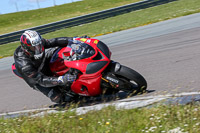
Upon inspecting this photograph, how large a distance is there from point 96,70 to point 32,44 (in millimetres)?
1207

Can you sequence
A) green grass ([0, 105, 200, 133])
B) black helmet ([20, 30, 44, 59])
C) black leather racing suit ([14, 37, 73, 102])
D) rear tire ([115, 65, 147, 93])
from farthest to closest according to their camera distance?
black leather racing suit ([14, 37, 73, 102])
black helmet ([20, 30, 44, 59])
rear tire ([115, 65, 147, 93])
green grass ([0, 105, 200, 133])

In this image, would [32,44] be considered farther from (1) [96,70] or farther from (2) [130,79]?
(2) [130,79]

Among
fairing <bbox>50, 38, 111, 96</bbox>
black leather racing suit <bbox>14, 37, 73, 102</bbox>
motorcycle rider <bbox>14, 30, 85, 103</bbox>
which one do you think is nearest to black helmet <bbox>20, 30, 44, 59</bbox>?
motorcycle rider <bbox>14, 30, 85, 103</bbox>

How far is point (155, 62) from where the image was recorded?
7.37 metres

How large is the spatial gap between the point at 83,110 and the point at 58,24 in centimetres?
1450

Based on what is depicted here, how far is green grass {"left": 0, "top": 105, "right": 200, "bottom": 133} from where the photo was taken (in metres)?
3.61

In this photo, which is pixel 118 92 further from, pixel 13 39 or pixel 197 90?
pixel 13 39

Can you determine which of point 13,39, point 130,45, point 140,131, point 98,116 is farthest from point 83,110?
point 13,39

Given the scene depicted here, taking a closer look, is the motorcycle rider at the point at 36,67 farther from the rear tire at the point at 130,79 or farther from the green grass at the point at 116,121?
the rear tire at the point at 130,79

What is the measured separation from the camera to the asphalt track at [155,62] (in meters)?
5.84

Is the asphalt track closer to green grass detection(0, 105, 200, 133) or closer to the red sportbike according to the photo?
the red sportbike

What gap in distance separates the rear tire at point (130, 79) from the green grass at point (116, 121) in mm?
722

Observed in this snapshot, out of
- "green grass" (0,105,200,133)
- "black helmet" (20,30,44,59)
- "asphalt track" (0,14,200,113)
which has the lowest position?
"asphalt track" (0,14,200,113)

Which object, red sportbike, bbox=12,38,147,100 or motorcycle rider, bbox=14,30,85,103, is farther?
motorcycle rider, bbox=14,30,85,103
